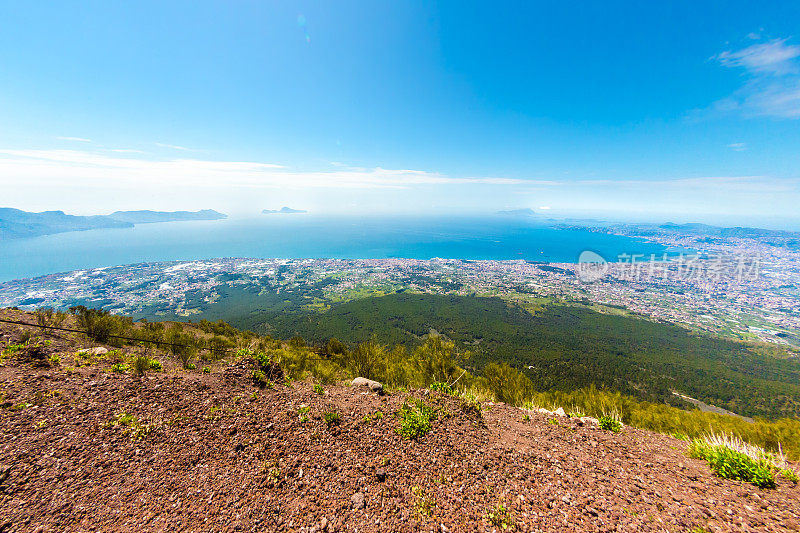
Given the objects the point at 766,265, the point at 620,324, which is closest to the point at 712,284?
the point at 766,265

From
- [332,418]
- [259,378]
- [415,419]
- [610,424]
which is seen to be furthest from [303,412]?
[610,424]

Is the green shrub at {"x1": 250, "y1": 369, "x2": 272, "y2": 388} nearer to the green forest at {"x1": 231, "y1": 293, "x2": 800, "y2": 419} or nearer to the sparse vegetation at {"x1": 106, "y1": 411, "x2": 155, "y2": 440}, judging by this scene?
the sparse vegetation at {"x1": 106, "y1": 411, "x2": 155, "y2": 440}

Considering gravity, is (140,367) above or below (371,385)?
above

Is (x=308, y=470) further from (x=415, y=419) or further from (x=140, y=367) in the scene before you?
(x=140, y=367)

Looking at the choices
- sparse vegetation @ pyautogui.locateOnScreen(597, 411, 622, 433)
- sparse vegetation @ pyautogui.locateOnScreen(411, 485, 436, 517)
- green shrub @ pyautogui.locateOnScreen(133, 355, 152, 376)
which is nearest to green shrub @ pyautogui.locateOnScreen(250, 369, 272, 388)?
green shrub @ pyautogui.locateOnScreen(133, 355, 152, 376)

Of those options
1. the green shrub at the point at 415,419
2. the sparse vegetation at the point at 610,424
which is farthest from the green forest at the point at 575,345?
the green shrub at the point at 415,419
